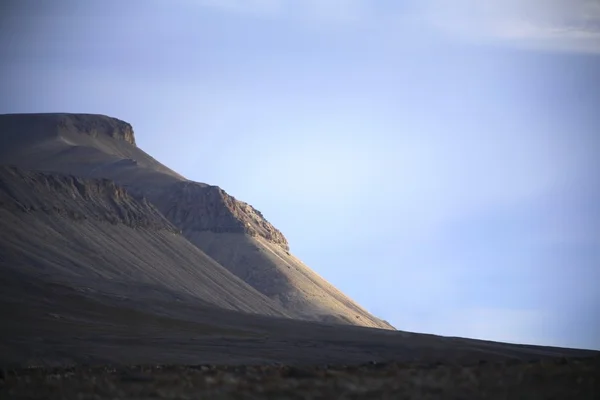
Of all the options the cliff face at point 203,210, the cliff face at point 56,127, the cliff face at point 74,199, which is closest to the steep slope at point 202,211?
the cliff face at point 203,210

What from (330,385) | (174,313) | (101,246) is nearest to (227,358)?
(330,385)

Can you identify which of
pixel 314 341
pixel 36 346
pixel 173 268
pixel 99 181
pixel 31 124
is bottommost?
pixel 36 346

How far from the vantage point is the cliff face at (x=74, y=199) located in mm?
85188

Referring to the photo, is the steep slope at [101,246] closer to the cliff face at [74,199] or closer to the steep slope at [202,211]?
the cliff face at [74,199]

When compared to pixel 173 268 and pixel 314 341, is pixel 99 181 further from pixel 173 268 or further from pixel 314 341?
pixel 314 341

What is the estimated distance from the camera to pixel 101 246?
84.7m

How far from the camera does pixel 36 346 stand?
47.0 m

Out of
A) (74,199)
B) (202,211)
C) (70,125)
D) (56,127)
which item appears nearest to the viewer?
(74,199)

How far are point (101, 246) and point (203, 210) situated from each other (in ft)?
138

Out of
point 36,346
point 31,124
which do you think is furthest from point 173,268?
point 31,124

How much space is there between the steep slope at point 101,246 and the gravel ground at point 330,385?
41776mm

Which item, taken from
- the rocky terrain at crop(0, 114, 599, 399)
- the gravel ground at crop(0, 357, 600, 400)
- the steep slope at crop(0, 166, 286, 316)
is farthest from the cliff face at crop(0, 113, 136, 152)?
the gravel ground at crop(0, 357, 600, 400)

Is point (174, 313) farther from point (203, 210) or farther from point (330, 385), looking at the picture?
point (203, 210)

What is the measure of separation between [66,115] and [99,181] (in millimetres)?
52222
